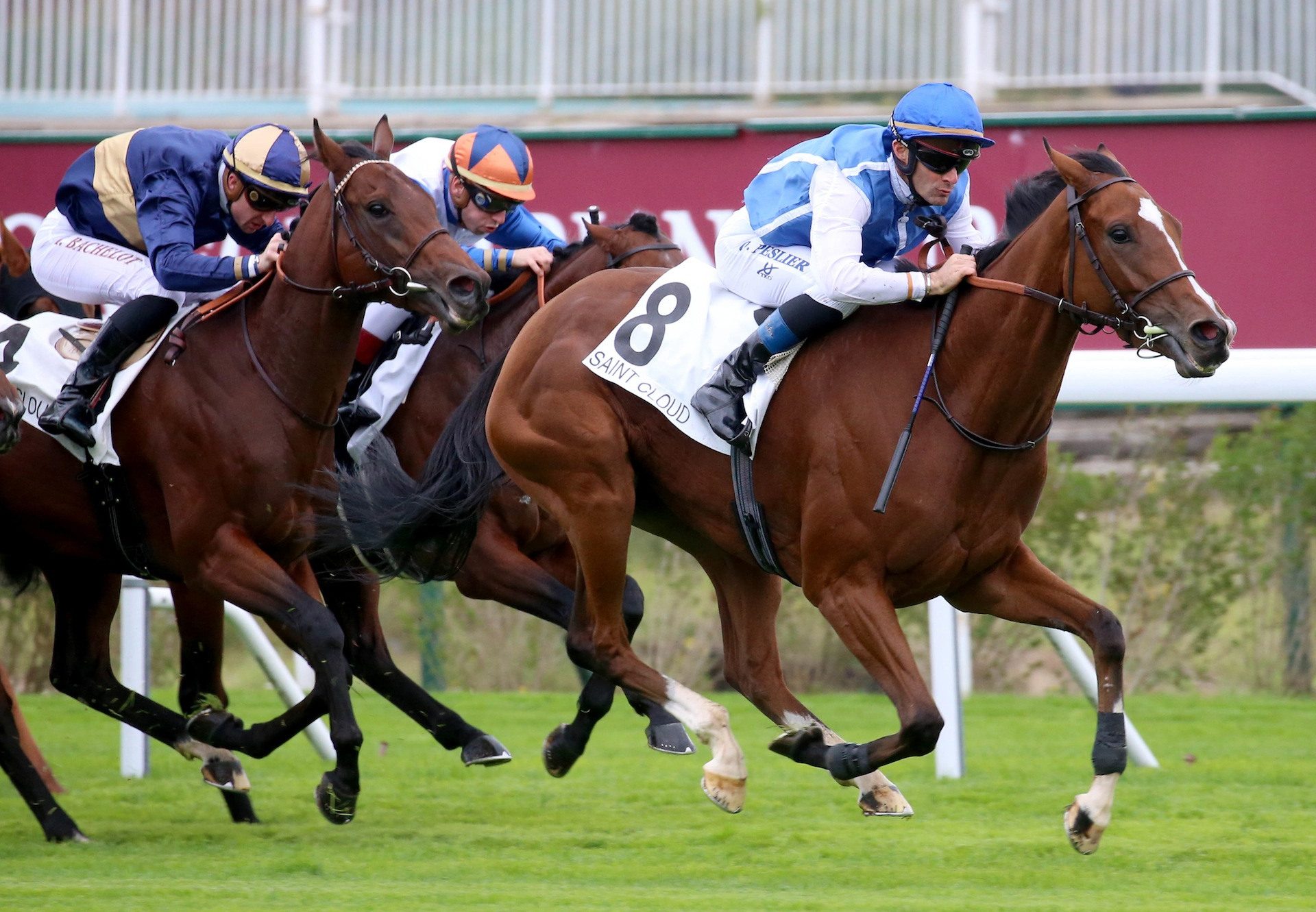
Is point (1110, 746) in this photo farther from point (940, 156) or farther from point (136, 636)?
point (136, 636)

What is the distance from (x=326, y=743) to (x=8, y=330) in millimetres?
2154

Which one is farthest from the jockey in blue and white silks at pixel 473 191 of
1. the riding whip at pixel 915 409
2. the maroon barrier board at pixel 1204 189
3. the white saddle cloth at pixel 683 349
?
the maroon barrier board at pixel 1204 189

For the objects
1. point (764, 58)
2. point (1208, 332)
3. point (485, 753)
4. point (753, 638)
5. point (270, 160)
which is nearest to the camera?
point (1208, 332)

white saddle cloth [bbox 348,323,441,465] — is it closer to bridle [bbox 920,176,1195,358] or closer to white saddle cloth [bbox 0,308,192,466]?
white saddle cloth [bbox 0,308,192,466]

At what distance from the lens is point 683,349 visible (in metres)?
4.45

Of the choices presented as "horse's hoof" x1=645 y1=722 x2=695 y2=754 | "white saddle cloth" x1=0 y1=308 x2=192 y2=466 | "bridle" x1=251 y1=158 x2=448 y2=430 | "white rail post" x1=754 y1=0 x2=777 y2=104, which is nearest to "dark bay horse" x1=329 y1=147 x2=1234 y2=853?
"horse's hoof" x1=645 y1=722 x2=695 y2=754

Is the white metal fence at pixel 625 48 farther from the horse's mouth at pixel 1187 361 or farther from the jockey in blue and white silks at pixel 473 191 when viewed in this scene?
the horse's mouth at pixel 1187 361

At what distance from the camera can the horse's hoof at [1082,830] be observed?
399 cm

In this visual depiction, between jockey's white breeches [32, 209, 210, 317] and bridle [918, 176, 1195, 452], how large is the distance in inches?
96.9

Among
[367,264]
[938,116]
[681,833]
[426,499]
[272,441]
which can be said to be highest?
[938,116]

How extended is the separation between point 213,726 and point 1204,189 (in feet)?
18.2

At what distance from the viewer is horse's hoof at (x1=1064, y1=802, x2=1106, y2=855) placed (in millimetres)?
3986

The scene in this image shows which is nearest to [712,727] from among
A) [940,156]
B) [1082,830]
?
[1082,830]

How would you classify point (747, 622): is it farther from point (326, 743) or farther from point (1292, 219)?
point (1292, 219)
